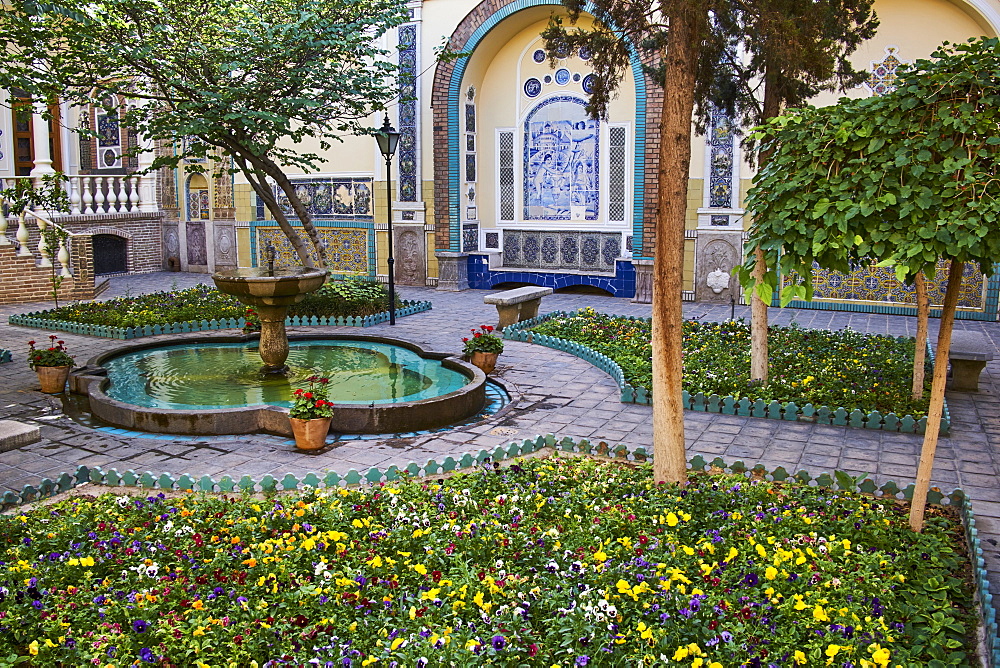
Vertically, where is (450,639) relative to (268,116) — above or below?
below

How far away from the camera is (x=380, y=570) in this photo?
4305mm

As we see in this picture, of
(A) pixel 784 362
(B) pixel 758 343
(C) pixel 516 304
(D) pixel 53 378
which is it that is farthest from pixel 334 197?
(B) pixel 758 343

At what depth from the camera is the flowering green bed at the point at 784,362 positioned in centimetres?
820

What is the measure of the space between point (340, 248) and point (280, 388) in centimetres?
1007

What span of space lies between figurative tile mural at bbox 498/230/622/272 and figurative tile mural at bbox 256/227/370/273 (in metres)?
2.62

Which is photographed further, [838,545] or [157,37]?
[157,37]

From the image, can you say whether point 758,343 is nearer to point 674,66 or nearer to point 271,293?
point 674,66

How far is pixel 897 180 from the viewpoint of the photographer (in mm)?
4387

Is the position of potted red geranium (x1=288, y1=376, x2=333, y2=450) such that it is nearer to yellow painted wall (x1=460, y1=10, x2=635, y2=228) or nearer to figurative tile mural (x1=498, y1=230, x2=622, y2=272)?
figurative tile mural (x1=498, y1=230, x2=622, y2=272)

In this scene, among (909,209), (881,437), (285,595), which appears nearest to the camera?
(285,595)

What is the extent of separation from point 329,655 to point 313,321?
957cm

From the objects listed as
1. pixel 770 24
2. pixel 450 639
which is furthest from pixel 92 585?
pixel 770 24

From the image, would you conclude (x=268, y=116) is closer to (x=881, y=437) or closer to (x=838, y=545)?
(x=881, y=437)

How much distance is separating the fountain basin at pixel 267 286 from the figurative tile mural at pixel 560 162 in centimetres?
828
